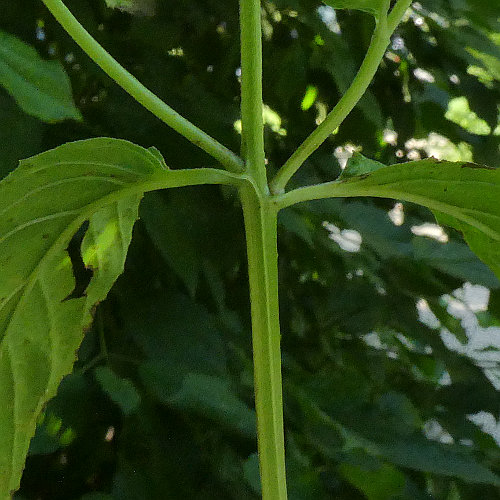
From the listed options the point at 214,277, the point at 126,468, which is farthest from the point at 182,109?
the point at 126,468

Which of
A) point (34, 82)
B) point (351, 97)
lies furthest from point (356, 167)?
point (34, 82)

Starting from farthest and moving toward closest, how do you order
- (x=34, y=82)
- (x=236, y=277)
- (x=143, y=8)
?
(x=236, y=277) → (x=143, y=8) → (x=34, y=82)

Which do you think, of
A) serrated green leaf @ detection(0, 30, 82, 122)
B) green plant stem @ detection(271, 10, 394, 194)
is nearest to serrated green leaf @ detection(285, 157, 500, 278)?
green plant stem @ detection(271, 10, 394, 194)

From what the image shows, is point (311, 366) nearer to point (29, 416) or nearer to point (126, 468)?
point (126, 468)

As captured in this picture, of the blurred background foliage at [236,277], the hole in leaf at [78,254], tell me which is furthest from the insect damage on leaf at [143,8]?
the hole in leaf at [78,254]

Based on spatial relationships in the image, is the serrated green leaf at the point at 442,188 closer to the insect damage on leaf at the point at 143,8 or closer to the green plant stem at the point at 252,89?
the green plant stem at the point at 252,89

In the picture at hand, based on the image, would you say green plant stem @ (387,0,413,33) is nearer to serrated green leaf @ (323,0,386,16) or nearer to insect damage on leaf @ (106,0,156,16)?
serrated green leaf @ (323,0,386,16)

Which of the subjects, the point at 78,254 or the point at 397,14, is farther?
the point at 78,254

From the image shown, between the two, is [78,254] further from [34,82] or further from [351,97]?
[351,97]
